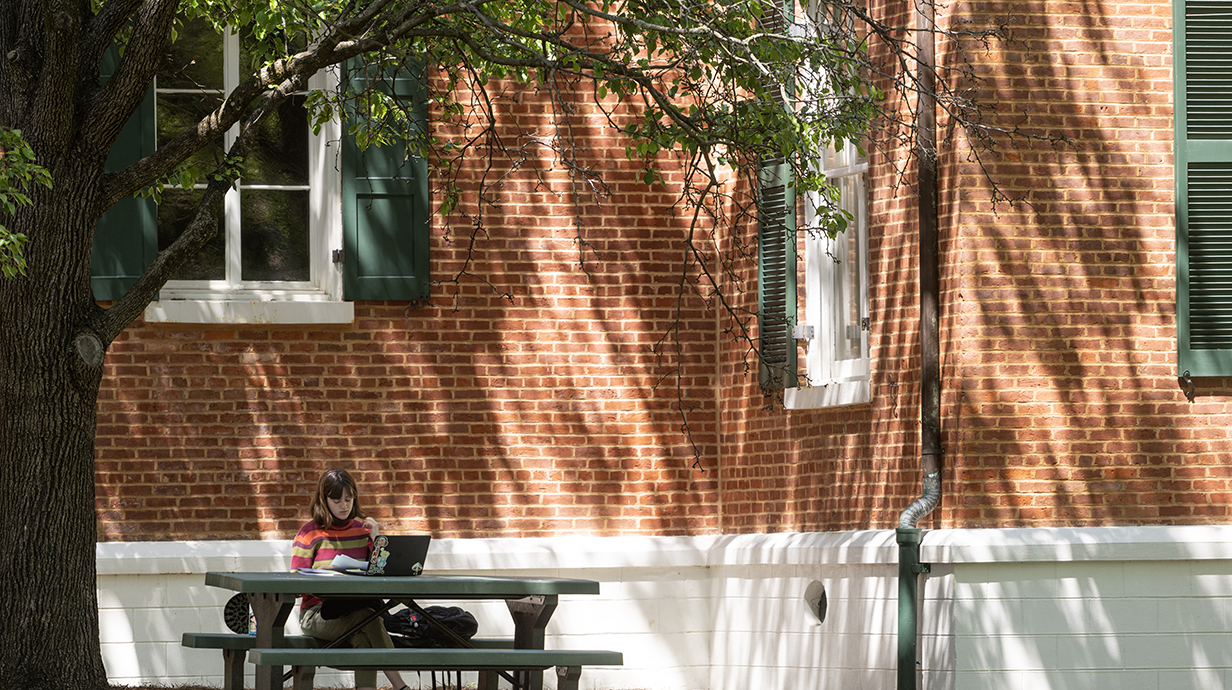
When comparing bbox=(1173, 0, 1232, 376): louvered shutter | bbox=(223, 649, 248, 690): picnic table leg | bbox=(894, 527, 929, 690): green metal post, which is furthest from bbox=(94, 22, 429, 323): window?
bbox=(1173, 0, 1232, 376): louvered shutter

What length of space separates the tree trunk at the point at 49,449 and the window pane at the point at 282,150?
267 cm

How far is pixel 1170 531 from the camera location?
849cm

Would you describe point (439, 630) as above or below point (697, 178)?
below

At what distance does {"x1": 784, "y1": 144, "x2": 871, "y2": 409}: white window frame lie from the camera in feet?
31.2

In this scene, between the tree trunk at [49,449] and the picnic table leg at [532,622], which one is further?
the picnic table leg at [532,622]

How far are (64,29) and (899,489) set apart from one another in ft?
16.6

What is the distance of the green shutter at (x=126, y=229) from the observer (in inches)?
399

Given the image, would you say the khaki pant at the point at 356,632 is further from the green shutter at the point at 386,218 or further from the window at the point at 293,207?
the green shutter at the point at 386,218

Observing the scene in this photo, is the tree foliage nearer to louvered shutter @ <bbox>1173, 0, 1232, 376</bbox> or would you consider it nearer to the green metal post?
the green metal post

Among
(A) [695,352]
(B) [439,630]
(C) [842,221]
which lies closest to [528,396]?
(A) [695,352]

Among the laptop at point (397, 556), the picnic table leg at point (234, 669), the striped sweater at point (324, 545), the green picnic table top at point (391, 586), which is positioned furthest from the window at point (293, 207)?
the green picnic table top at point (391, 586)

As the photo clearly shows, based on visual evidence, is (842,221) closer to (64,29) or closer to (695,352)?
(695,352)

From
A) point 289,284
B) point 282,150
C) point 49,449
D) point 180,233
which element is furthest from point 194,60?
point 49,449

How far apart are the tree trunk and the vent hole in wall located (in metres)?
4.24
